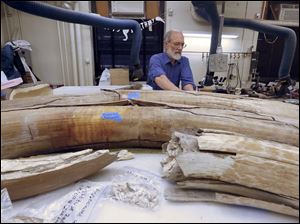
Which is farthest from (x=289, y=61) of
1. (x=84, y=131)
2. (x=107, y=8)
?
(x=84, y=131)

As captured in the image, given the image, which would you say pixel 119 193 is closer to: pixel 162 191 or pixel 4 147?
pixel 162 191

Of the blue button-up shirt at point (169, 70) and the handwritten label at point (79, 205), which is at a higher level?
the blue button-up shirt at point (169, 70)

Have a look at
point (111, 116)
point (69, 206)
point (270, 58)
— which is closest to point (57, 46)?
point (111, 116)

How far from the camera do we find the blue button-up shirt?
542mm

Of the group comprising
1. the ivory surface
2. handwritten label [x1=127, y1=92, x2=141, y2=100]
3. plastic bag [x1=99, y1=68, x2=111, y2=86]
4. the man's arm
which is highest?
plastic bag [x1=99, y1=68, x2=111, y2=86]

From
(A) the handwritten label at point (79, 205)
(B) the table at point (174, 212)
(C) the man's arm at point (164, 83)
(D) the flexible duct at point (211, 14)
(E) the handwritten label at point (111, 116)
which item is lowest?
(A) the handwritten label at point (79, 205)

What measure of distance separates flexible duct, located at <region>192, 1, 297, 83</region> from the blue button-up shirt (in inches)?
5.2

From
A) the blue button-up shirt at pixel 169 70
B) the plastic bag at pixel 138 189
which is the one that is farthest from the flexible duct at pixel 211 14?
the plastic bag at pixel 138 189

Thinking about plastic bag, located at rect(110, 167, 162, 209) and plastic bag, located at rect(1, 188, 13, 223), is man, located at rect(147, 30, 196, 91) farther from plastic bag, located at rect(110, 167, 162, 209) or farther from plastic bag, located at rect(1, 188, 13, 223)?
plastic bag, located at rect(1, 188, 13, 223)

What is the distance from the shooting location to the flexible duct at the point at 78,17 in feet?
1.16

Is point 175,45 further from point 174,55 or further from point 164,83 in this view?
point 164,83

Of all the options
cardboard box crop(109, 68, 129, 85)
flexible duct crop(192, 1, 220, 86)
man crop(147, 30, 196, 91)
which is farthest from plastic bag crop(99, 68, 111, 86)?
flexible duct crop(192, 1, 220, 86)

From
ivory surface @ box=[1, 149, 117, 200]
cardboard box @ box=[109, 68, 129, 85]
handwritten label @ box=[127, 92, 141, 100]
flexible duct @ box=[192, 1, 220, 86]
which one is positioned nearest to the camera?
flexible duct @ box=[192, 1, 220, 86]

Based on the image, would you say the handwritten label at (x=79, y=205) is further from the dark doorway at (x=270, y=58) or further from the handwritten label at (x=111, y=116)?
the dark doorway at (x=270, y=58)
